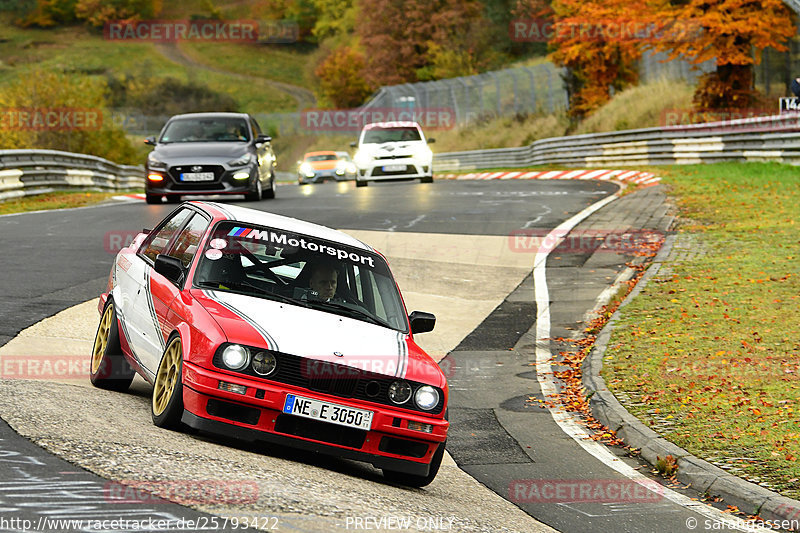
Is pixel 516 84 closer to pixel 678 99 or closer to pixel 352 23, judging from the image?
pixel 678 99

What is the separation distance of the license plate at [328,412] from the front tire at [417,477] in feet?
1.60

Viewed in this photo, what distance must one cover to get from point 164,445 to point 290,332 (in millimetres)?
1036

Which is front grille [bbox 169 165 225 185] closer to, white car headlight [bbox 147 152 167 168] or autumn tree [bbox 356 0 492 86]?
white car headlight [bbox 147 152 167 168]

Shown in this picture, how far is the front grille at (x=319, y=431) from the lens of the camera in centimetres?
682

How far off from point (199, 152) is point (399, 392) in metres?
16.0

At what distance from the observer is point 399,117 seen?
71.1 m

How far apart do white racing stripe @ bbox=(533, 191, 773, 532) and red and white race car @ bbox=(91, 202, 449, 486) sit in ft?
5.60

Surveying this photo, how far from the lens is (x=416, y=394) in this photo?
712cm

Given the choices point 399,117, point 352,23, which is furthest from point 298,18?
point 399,117

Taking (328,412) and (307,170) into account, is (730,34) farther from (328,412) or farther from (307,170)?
(328,412)

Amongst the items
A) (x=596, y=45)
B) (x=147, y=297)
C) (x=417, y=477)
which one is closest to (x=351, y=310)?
(x=417, y=477)

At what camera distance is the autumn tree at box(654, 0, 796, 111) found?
33094 millimetres

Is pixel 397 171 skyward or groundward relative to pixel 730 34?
groundward

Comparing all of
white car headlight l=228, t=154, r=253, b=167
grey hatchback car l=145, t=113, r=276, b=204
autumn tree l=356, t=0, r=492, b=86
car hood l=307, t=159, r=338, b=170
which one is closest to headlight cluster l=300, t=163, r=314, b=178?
car hood l=307, t=159, r=338, b=170
